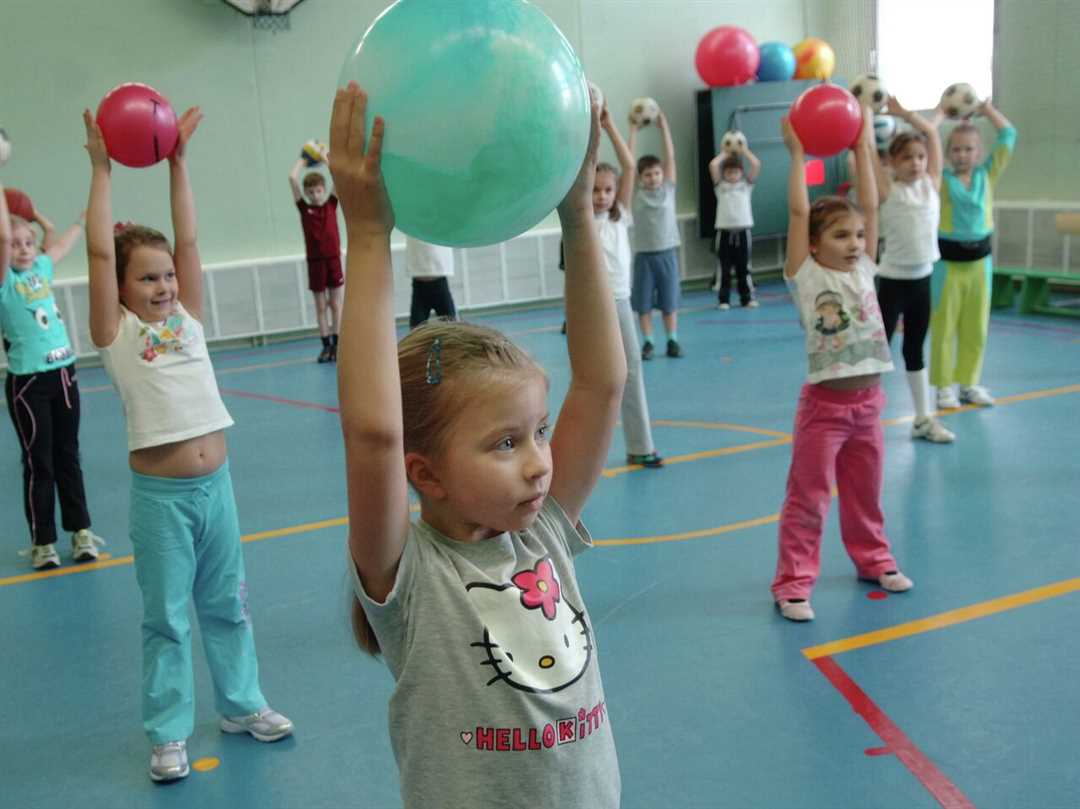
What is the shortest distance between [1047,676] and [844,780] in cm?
84

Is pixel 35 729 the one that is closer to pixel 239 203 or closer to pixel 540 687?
pixel 540 687

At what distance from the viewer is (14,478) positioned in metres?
5.82

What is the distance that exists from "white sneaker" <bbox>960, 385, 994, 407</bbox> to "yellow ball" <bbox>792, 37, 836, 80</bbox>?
6237 millimetres

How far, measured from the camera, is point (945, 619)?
10.9 feet

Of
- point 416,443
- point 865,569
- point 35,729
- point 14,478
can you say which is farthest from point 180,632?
point 14,478

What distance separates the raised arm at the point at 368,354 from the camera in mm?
1107

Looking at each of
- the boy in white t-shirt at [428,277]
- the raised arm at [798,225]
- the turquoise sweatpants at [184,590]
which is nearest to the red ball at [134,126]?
the turquoise sweatpants at [184,590]

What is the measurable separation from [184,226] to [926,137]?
3.91 meters

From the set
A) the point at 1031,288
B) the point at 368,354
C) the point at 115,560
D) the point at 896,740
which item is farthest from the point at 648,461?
the point at 1031,288

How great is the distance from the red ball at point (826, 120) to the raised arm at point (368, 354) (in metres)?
2.95

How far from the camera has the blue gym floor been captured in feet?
8.46

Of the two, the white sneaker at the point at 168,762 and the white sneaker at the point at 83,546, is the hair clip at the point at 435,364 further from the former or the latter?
the white sneaker at the point at 83,546

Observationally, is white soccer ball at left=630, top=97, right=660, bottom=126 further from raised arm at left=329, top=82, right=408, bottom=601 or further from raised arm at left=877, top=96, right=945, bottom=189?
raised arm at left=329, top=82, right=408, bottom=601

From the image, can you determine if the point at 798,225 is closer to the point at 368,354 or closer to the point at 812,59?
the point at 368,354
